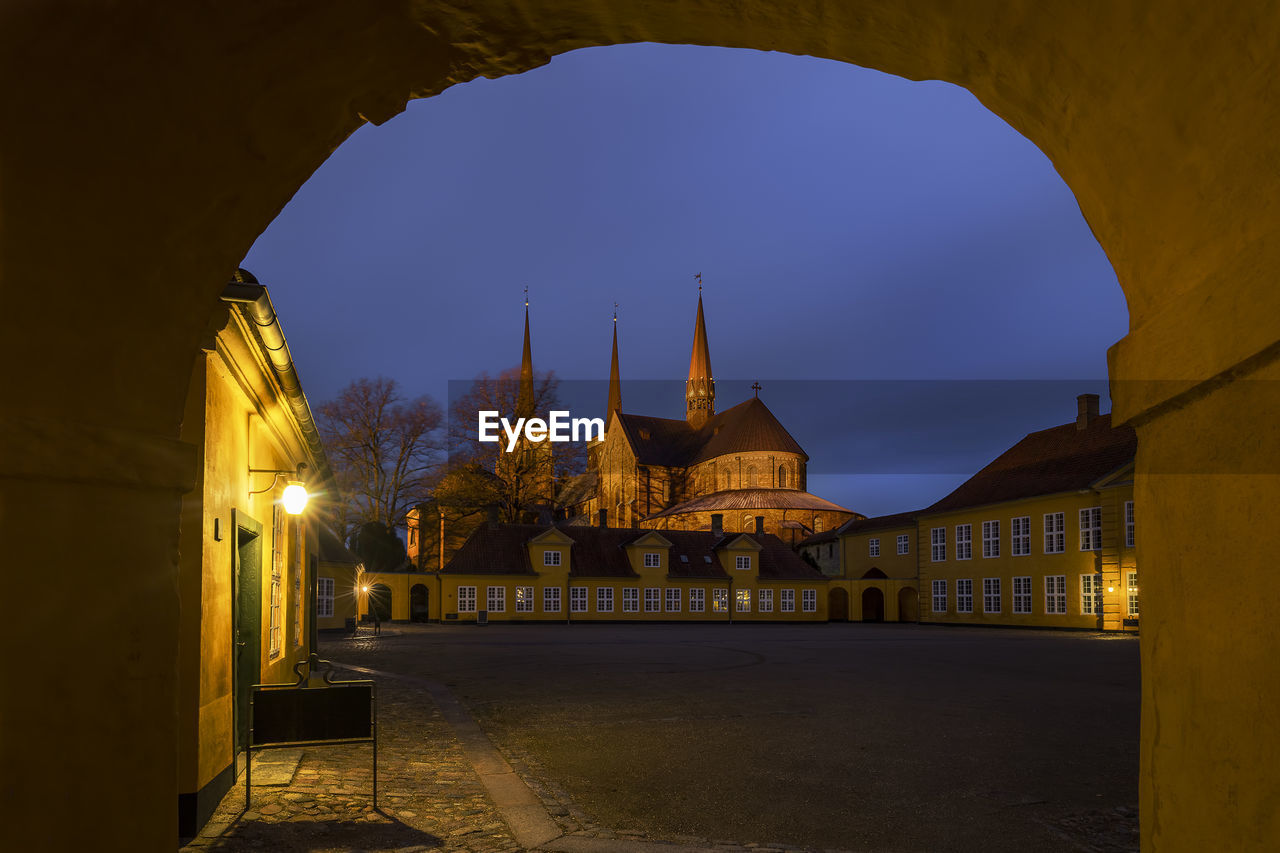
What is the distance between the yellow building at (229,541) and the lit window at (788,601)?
42537 mm

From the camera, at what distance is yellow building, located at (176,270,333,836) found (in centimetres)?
595

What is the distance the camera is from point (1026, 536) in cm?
4059

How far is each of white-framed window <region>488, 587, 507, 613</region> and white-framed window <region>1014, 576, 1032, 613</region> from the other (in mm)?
22619

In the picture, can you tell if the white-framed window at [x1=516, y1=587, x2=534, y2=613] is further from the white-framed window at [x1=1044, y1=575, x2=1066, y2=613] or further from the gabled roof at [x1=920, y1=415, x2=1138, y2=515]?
the white-framed window at [x1=1044, y1=575, x2=1066, y2=613]

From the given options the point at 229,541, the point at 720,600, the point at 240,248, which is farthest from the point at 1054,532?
the point at 240,248

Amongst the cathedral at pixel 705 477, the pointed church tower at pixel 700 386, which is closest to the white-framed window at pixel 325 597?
the cathedral at pixel 705 477

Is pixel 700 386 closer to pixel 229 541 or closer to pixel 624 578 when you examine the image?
pixel 624 578


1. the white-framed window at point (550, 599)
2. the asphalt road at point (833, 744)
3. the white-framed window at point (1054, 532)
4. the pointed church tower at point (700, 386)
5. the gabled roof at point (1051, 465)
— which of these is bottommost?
the white-framed window at point (550, 599)

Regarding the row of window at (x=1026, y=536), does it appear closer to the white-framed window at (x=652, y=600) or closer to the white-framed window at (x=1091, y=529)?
the white-framed window at (x=1091, y=529)

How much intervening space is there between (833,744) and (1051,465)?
36.5m

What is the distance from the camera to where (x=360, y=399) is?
41938mm

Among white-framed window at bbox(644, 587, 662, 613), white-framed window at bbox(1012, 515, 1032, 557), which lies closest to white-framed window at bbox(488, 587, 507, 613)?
white-framed window at bbox(644, 587, 662, 613)

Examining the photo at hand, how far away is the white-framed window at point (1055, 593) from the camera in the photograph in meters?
38.1

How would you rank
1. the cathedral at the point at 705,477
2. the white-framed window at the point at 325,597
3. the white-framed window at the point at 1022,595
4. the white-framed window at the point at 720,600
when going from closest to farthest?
the white-framed window at the point at 325,597 < the white-framed window at the point at 1022,595 < the white-framed window at the point at 720,600 < the cathedral at the point at 705,477
